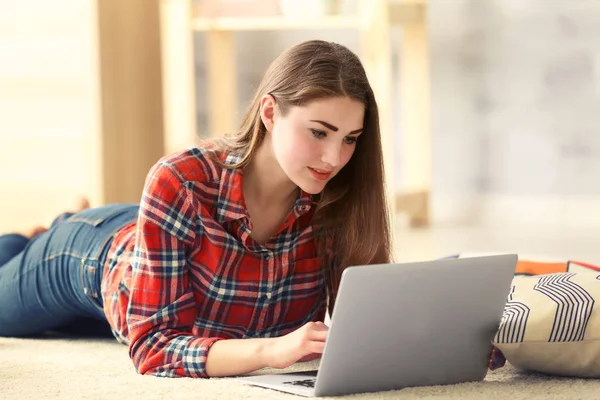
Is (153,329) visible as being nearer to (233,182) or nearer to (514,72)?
(233,182)

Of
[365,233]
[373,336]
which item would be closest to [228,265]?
[365,233]

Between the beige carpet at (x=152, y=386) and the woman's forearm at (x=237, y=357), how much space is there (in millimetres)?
26

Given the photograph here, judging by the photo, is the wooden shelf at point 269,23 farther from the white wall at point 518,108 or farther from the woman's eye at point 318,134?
the woman's eye at point 318,134

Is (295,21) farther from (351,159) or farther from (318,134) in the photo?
(318,134)

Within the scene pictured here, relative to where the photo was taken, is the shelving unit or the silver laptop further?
the shelving unit

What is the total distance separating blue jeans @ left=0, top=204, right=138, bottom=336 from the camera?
1685 mm

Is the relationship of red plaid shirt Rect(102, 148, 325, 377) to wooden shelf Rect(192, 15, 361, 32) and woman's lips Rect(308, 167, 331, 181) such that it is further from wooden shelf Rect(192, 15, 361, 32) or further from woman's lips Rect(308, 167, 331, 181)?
wooden shelf Rect(192, 15, 361, 32)

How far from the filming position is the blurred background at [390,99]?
3.01 metres

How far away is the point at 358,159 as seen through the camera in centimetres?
142

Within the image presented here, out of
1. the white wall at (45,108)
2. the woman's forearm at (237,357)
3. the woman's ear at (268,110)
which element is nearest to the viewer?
the woman's forearm at (237,357)

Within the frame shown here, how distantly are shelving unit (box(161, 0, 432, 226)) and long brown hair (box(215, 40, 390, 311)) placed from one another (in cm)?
181

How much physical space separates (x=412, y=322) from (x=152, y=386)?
346mm

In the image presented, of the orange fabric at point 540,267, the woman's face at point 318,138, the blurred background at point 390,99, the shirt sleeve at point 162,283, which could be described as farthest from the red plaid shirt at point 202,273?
the blurred background at point 390,99

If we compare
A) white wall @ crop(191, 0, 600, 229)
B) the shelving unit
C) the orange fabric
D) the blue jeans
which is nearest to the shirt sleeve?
the blue jeans
